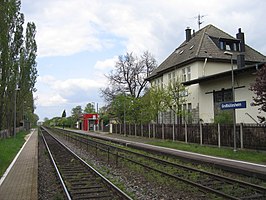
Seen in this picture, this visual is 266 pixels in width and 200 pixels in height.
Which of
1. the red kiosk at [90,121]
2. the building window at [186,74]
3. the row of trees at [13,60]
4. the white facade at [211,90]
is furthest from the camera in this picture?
the red kiosk at [90,121]

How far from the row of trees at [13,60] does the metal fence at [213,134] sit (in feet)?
47.8

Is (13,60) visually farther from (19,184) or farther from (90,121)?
(90,121)

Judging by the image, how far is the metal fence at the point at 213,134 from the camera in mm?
18078

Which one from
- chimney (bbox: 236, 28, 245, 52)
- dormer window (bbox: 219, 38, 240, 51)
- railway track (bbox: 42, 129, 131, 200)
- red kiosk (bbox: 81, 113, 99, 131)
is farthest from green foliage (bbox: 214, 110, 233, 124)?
red kiosk (bbox: 81, 113, 99, 131)

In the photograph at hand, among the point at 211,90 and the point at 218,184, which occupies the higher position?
the point at 211,90

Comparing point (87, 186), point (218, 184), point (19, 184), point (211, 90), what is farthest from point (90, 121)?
point (218, 184)

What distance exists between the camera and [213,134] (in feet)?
72.4

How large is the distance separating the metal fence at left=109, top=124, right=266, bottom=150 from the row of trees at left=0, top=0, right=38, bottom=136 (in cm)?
1456

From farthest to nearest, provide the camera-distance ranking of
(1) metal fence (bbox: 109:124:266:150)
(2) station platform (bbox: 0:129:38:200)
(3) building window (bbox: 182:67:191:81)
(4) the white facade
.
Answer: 1. (3) building window (bbox: 182:67:191:81)
2. (4) the white facade
3. (1) metal fence (bbox: 109:124:266:150)
4. (2) station platform (bbox: 0:129:38:200)

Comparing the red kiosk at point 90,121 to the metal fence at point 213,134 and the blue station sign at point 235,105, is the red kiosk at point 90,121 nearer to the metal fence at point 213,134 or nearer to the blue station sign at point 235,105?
the metal fence at point 213,134

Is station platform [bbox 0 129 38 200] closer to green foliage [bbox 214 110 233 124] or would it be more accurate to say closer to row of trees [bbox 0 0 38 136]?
row of trees [bbox 0 0 38 136]

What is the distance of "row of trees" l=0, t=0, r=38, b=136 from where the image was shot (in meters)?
21.7

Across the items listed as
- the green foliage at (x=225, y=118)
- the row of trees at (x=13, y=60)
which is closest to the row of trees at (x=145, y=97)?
the green foliage at (x=225, y=118)

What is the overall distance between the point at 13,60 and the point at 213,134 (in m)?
23.0
